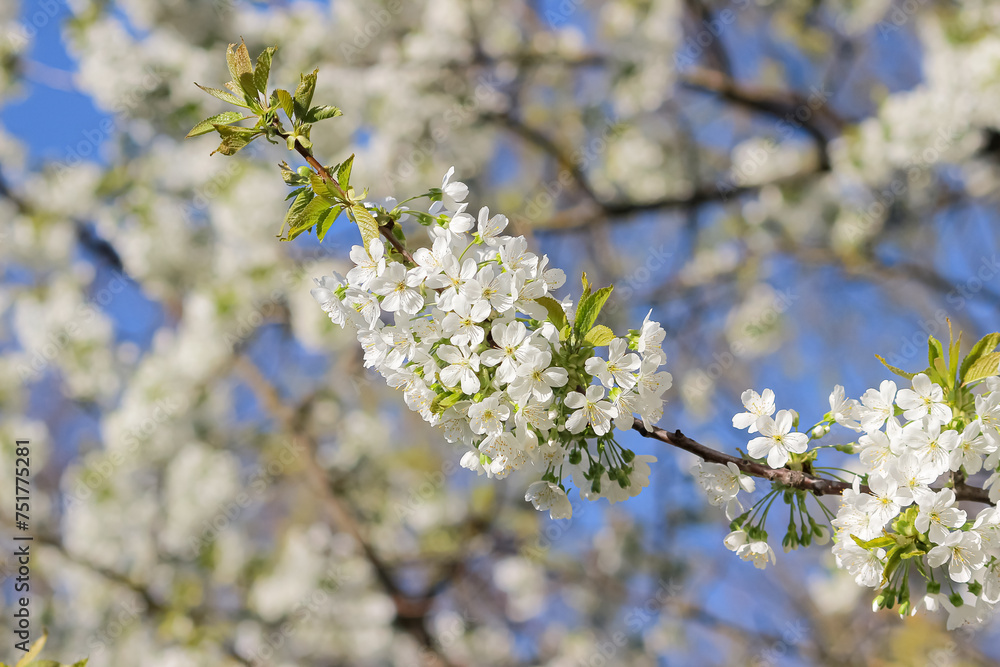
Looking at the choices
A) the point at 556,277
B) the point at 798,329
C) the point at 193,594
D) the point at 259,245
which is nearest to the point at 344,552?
the point at 193,594

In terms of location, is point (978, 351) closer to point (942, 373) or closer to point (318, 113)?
point (942, 373)

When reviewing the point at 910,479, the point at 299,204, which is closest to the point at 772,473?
the point at 910,479

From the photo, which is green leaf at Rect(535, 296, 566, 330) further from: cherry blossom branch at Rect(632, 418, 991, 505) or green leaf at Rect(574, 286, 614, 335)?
cherry blossom branch at Rect(632, 418, 991, 505)

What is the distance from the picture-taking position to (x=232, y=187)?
4.87 metres

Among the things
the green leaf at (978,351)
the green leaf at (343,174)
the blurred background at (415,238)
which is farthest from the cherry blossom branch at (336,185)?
the blurred background at (415,238)

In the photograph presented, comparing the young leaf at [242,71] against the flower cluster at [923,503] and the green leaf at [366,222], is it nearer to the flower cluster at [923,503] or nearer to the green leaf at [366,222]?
the green leaf at [366,222]

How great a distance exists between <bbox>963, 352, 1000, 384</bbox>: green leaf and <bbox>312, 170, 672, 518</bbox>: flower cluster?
499mm

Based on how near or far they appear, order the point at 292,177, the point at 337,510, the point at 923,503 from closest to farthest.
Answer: the point at 923,503, the point at 292,177, the point at 337,510

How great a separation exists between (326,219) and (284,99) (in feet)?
0.65

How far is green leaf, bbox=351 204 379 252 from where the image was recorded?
1.09 metres

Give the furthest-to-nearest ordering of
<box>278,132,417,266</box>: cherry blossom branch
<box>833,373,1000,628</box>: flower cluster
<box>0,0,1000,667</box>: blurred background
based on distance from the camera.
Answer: <box>0,0,1000,667</box>: blurred background < <box>278,132,417,266</box>: cherry blossom branch < <box>833,373,1000,628</box>: flower cluster

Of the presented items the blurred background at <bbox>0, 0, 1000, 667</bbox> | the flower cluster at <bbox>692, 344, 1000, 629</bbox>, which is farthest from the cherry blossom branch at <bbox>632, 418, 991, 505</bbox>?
the blurred background at <bbox>0, 0, 1000, 667</bbox>

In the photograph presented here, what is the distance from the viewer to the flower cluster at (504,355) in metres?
1.04

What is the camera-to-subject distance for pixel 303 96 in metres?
1.14
